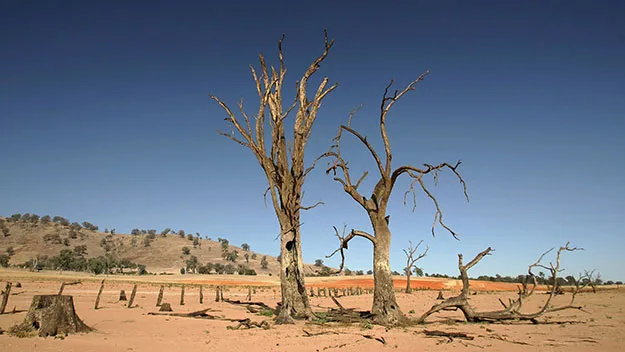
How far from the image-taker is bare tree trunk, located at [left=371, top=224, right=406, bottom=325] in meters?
13.6

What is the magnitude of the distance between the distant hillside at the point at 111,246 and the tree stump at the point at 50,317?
75.5 m

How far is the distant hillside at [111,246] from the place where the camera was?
279 ft

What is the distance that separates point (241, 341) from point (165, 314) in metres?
8.84

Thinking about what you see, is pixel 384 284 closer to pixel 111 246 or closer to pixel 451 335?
pixel 451 335

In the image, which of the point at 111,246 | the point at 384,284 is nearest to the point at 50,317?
the point at 384,284

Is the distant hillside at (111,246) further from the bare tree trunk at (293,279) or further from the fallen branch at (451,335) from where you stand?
the fallen branch at (451,335)

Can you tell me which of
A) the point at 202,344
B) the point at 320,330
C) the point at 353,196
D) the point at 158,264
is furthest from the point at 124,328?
the point at 158,264

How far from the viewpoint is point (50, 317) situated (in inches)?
438

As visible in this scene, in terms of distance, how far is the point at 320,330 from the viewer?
44.2 feet

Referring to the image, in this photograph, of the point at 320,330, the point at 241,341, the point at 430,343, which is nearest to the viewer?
the point at 430,343

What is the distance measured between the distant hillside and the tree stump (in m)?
75.5

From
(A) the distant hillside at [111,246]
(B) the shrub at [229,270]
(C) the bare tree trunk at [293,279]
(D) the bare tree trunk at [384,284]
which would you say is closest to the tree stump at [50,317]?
(C) the bare tree trunk at [293,279]

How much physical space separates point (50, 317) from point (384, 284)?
31.0ft

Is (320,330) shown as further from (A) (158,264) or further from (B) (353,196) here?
(A) (158,264)
